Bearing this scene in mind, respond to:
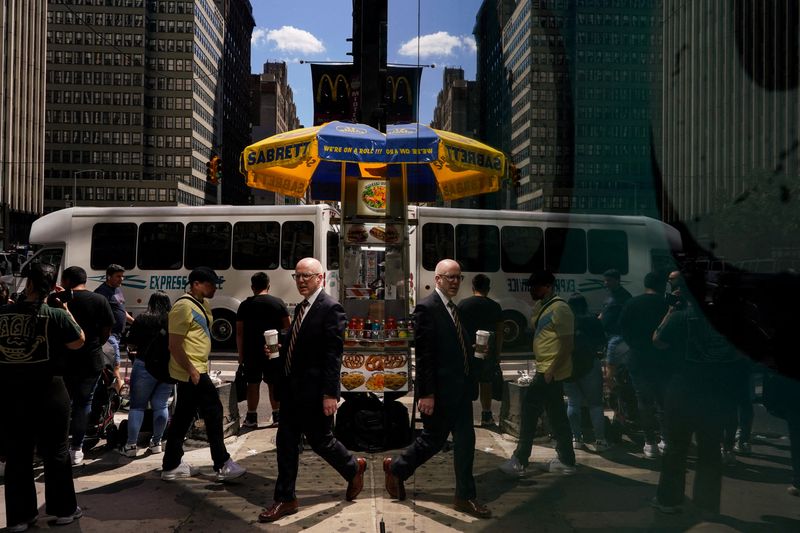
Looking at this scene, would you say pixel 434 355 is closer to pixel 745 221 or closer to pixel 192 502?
pixel 192 502

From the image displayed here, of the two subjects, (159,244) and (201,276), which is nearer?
(201,276)

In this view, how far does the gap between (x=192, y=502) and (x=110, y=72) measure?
347 feet

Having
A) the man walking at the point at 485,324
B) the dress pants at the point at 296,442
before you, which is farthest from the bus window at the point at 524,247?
the dress pants at the point at 296,442

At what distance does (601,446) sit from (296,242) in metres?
14.0

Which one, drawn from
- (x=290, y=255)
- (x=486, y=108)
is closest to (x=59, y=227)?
(x=290, y=255)

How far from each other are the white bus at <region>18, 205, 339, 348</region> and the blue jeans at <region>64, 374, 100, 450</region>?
8736mm

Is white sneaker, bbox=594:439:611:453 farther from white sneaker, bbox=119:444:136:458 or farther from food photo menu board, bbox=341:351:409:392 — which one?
white sneaker, bbox=119:444:136:458

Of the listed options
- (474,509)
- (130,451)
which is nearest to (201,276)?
(130,451)

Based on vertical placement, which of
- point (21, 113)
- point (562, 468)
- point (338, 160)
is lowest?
point (562, 468)

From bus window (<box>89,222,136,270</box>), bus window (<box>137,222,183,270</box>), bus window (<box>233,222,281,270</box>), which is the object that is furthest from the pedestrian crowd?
bus window (<box>89,222,136,270</box>)

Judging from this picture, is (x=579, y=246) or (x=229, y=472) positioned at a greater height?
(x=579, y=246)

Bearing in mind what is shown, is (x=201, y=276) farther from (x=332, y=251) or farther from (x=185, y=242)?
(x=185, y=242)

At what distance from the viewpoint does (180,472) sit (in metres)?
5.67

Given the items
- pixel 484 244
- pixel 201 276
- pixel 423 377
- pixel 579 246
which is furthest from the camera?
pixel 201 276
